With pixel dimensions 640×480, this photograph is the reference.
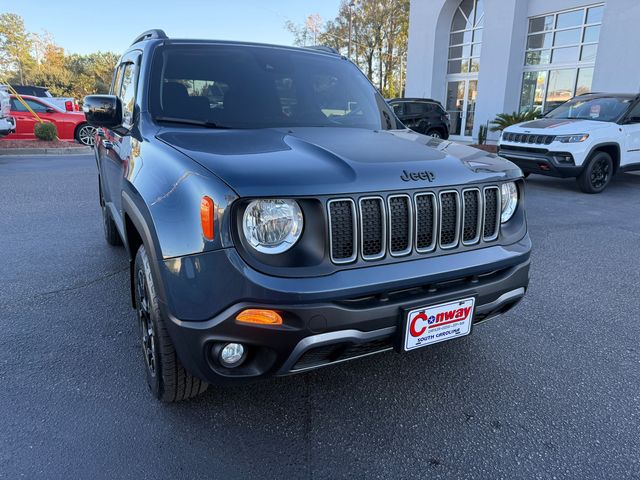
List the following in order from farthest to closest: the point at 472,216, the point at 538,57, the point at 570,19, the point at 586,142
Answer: the point at 538,57 < the point at 570,19 < the point at 586,142 < the point at 472,216

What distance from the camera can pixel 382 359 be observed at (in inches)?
109

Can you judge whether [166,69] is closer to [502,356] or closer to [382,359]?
[382,359]

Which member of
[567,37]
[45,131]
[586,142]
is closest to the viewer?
[586,142]

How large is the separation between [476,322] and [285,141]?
4.33 ft

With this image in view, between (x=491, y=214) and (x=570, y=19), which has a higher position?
(x=570, y=19)

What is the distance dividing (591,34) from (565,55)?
38.8 inches

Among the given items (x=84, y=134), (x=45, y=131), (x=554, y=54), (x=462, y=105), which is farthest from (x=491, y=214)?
(x=462, y=105)

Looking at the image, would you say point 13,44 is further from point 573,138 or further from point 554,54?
point 573,138

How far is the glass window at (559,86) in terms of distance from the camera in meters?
15.2

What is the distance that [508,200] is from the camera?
7.95 feet

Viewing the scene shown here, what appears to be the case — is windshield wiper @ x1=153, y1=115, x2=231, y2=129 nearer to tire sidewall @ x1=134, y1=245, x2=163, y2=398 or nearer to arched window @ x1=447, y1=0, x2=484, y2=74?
tire sidewall @ x1=134, y1=245, x2=163, y2=398

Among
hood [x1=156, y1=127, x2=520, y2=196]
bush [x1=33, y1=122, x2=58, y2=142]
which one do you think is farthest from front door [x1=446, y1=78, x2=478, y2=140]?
hood [x1=156, y1=127, x2=520, y2=196]

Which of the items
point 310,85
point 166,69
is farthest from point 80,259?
point 310,85

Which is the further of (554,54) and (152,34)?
(554,54)
